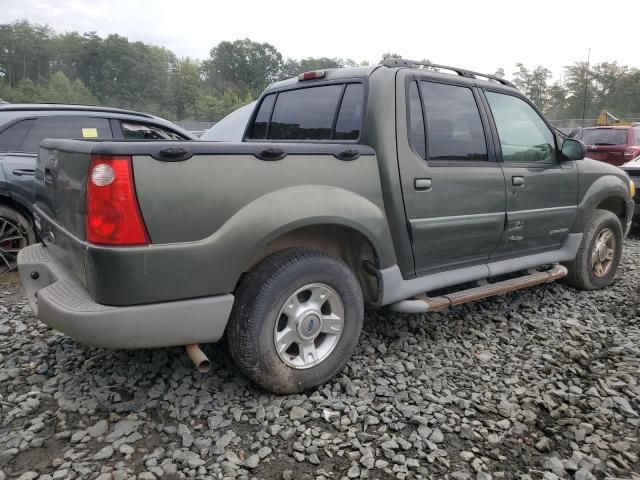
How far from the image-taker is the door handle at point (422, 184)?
3.06m

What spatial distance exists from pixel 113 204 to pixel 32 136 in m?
3.70

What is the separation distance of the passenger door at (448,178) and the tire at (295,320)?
0.67 meters

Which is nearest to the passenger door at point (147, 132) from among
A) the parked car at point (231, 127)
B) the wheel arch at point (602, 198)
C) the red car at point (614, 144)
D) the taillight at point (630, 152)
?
the parked car at point (231, 127)

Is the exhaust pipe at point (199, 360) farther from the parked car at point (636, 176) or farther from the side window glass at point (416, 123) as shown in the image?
the parked car at point (636, 176)

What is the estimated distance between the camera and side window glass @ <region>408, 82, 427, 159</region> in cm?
313

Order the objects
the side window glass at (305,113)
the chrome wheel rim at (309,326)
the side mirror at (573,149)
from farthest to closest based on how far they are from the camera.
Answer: the side mirror at (573,149)
the side window glass at (305,113)
the chrome wheel rim at (309,326)

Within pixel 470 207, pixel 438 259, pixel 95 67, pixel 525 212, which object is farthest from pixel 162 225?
pixel 95 67

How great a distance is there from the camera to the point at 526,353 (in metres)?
3.40

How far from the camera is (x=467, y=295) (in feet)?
11.2

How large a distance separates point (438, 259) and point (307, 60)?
11658 centimetres

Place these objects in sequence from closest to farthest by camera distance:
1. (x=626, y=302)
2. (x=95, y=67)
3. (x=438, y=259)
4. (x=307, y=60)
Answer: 1. (x=438, y=259)
2. (x=626, y=302)
3. (x=95, y=67)
4. (x=307, y=60)

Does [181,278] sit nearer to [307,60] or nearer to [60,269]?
[60,269]

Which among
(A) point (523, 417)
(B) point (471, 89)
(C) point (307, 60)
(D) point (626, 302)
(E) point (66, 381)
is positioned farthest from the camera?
(C) point (307, 60)

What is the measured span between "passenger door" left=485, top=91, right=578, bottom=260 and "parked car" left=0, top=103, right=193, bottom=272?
3.64 metres
